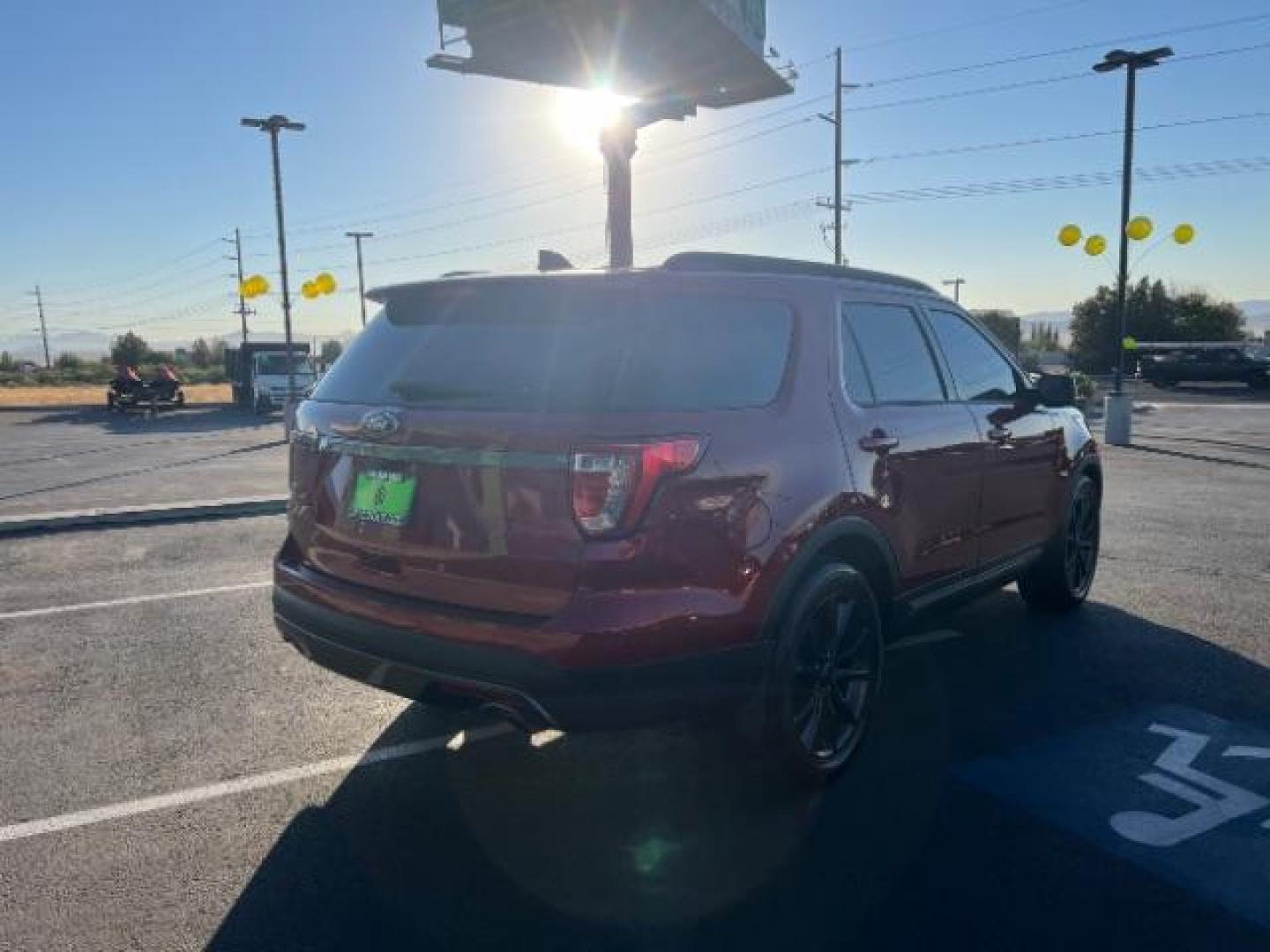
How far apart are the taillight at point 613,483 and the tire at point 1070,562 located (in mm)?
3289

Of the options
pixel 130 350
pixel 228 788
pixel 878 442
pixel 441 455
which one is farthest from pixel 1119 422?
pixel 130 350

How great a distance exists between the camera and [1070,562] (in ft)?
18.3

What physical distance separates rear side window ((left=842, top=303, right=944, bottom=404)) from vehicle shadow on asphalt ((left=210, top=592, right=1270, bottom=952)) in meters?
1.39

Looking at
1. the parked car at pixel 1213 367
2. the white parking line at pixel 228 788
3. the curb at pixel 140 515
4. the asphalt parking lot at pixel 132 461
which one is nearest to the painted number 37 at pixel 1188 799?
the white parking line at pixel 228 788

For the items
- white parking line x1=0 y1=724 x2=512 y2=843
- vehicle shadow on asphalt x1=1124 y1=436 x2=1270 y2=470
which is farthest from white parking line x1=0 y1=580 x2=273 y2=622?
vehicle shadow on asphalt x1=1124 y1=436 x2=1270 y2=470

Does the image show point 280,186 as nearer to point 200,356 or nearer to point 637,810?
point 637,810

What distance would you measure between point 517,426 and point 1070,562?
4.10m

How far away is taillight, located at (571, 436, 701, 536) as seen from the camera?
2646 millimetres

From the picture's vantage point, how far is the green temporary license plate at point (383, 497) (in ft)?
9.73

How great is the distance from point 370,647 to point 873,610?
1838 mm

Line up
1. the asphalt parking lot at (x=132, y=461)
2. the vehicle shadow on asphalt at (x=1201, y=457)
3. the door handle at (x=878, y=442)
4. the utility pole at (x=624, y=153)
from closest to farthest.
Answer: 1. the door handle at (x=878, y=442)
2. the asphalt parking lot at (x=132, y=461)
3. the vehicle shadow on asphalt at (x=1201, y=457)
4. the utility pole at (x=624, y=153)

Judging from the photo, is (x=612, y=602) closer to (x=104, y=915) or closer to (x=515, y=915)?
(x=515, y=915)

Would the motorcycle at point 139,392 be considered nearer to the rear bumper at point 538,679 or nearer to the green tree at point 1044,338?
the rear bumper at point 538,679

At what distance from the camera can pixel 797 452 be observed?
313 cm
